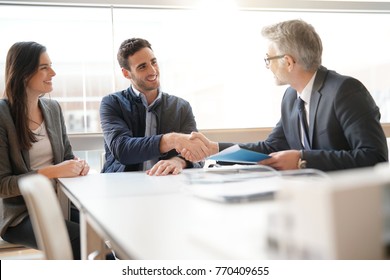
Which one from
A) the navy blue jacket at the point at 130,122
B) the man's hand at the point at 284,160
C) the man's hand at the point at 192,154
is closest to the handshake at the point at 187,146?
the man's hand at the point at 192,154

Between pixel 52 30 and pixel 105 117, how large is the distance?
1038 mm

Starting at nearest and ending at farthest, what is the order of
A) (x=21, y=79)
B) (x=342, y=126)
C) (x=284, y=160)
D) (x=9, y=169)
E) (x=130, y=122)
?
1. (x=284, y=160)
2. (x=342, y=126)
3. (x=9, y=169)
4. (x=21, y=79)
5. (x=130, y=122)

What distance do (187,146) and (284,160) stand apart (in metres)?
0.60

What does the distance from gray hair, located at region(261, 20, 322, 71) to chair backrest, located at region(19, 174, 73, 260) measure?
1.40 meters

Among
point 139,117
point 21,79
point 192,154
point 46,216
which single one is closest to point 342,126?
point 192,154

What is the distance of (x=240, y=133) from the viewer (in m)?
3.30

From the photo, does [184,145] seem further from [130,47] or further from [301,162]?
[130,47]

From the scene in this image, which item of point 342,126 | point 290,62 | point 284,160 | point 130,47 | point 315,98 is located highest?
point 130,47

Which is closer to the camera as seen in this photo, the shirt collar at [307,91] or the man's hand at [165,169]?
the man's hand at [165,169]

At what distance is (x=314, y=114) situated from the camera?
6.50 feet

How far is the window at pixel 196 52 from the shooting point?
317 centimetres

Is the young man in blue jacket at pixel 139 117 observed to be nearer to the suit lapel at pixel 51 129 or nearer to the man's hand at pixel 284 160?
the suit lapel at pixel 51 129

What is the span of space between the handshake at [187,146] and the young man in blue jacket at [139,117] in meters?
0.03

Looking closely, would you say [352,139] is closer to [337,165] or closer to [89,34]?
[337,165]
